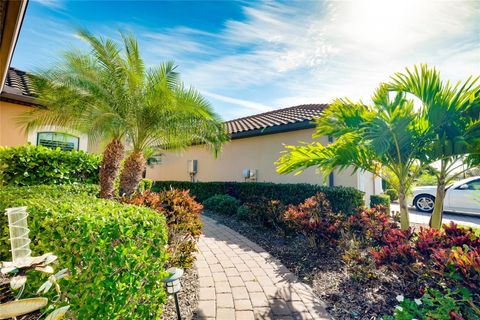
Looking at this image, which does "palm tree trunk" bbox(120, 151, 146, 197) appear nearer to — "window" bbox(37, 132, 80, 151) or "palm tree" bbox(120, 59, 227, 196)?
"palm tree" bbox(120, 59, 227, 196)

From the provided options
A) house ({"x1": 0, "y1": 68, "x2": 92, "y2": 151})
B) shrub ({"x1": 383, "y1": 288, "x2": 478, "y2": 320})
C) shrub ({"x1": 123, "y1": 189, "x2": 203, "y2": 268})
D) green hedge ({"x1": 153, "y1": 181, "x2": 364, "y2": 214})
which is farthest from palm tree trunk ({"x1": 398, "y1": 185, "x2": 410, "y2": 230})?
house ({"x1": 0, "y1": 68, "x2": 92, "y2": 151})

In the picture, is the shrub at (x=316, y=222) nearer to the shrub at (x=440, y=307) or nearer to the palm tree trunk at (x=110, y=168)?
the shrub at (x=440, y=307)

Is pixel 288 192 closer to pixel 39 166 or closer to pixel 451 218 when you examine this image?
pixel 39 166

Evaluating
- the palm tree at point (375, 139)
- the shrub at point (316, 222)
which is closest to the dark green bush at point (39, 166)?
the palm tree at point (375, 139)

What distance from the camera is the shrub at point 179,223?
3.94 meters

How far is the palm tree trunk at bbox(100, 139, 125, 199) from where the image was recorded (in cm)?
589

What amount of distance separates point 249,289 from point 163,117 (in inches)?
189

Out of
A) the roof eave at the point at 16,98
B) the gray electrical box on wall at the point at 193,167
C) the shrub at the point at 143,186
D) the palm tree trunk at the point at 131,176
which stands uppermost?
the roof eave at the point at 16,98

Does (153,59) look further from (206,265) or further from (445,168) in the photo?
(445,168)

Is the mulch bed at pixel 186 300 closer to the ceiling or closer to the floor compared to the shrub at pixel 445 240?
closer to the floor

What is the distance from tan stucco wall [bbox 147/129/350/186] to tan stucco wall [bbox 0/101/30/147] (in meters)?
5.43

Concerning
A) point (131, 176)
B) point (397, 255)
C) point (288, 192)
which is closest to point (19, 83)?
point (131, 176)

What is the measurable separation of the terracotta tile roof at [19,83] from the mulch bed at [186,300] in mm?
7873

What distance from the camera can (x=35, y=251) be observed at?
2508 mm
